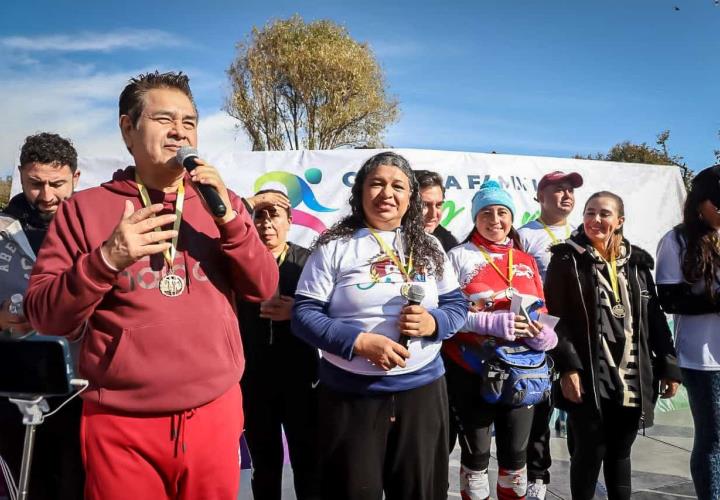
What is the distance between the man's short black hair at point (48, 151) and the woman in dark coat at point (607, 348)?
2.60 meters

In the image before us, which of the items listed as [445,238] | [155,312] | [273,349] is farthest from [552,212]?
[155,312]

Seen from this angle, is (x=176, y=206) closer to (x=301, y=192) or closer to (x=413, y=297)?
(x=413, y=297)

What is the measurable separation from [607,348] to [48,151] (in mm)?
2968

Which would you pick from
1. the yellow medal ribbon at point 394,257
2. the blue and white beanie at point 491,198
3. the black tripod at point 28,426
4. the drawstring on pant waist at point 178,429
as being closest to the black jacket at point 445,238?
the blue and white beanie at point 491,198

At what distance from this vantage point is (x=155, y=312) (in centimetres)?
165

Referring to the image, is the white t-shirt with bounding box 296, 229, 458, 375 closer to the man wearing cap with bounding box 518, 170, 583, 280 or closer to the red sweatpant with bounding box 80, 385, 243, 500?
the red sweatpant with bounding box 80, 385, 243, 500

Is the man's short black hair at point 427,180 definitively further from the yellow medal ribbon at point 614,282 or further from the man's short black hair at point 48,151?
the man's short black hair at point 48,151

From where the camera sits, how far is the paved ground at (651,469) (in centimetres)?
388

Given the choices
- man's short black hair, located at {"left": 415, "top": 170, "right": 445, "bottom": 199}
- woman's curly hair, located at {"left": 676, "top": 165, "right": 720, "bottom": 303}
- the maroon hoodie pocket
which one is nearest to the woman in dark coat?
woman's curly hair, located at {"left": 676, "top": 165, "right": 720, "bottom": 303}

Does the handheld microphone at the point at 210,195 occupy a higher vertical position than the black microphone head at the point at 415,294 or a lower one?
higher

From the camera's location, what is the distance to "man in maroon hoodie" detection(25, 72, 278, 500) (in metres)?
1.61

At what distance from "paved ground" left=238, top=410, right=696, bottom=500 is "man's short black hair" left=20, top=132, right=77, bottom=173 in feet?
8.24

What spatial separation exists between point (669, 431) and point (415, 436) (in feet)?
14.0

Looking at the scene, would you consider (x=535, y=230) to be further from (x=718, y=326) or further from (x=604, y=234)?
(x=718, y=326)
